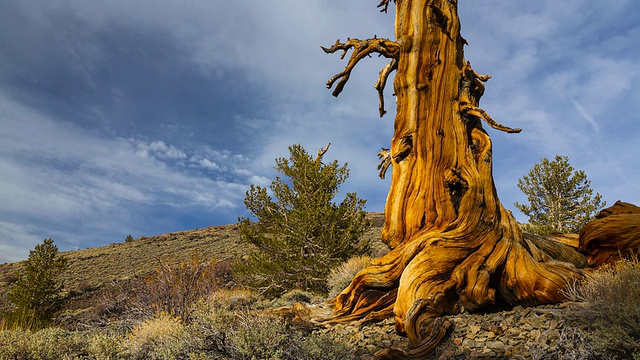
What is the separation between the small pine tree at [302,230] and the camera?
13016 mm

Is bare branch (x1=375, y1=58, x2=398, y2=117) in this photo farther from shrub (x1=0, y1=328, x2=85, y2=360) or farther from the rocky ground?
shrub (x1=0, y1=328, x2=85, y2=360)

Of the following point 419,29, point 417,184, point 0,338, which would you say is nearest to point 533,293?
point 417,184

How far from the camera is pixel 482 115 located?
20.4 feet

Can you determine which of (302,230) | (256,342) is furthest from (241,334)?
(302,230)

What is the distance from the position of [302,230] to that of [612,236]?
29.1 feet

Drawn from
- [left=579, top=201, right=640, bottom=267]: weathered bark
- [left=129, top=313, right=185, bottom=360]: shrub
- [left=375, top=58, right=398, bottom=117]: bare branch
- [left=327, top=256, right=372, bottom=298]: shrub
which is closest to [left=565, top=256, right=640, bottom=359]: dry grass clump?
[left=579, top=201, right=640, bottom=267]: weathered bark

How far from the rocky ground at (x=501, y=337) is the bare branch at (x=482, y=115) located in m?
2.46

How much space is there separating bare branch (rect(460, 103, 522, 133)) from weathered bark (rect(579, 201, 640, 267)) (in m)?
2.06

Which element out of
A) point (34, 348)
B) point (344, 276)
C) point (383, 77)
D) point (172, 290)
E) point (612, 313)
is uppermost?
point (383, 77)

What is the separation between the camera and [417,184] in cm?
621

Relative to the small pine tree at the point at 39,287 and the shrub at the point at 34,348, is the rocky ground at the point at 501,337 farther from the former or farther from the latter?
the small pine tree at the point at 39,287

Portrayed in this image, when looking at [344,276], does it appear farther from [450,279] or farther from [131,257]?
[131,257]

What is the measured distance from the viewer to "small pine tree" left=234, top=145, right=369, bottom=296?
13016 mm

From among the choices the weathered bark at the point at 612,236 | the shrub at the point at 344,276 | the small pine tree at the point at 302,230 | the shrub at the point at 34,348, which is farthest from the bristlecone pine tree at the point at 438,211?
the small pine tree at the point at 302,230
